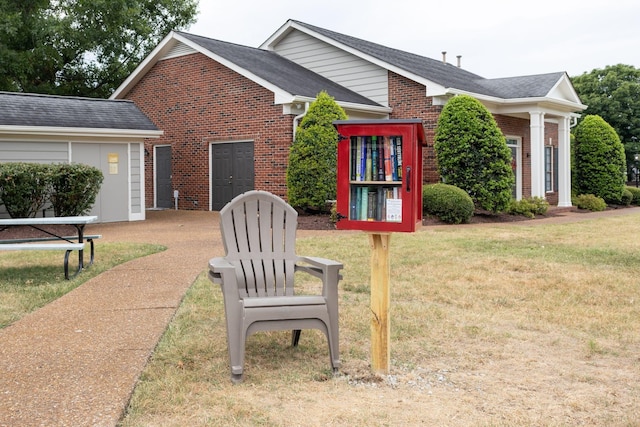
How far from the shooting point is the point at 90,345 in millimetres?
5129

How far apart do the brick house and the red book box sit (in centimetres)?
1225

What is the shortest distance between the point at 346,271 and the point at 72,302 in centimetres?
326

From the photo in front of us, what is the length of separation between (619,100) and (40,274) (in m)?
42.9

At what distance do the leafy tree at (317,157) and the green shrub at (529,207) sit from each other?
508cm

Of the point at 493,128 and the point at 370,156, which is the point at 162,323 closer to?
the point at 370,156

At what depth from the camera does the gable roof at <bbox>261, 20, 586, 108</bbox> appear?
1825 centimetres

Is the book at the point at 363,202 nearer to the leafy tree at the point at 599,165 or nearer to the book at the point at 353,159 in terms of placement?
the book at the point at 353,159

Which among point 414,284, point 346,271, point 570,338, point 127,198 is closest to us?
point 570,338

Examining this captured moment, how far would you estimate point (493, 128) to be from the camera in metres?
16.9

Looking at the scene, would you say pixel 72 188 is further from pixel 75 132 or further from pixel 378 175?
pixel 378 175

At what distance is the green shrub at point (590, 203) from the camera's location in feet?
69.5

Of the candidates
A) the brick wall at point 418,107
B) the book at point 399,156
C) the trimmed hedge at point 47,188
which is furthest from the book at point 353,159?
the brick wall at point 418,107

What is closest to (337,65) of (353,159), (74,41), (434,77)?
(434,77)

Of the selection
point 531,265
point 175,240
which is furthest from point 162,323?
point 175,240
